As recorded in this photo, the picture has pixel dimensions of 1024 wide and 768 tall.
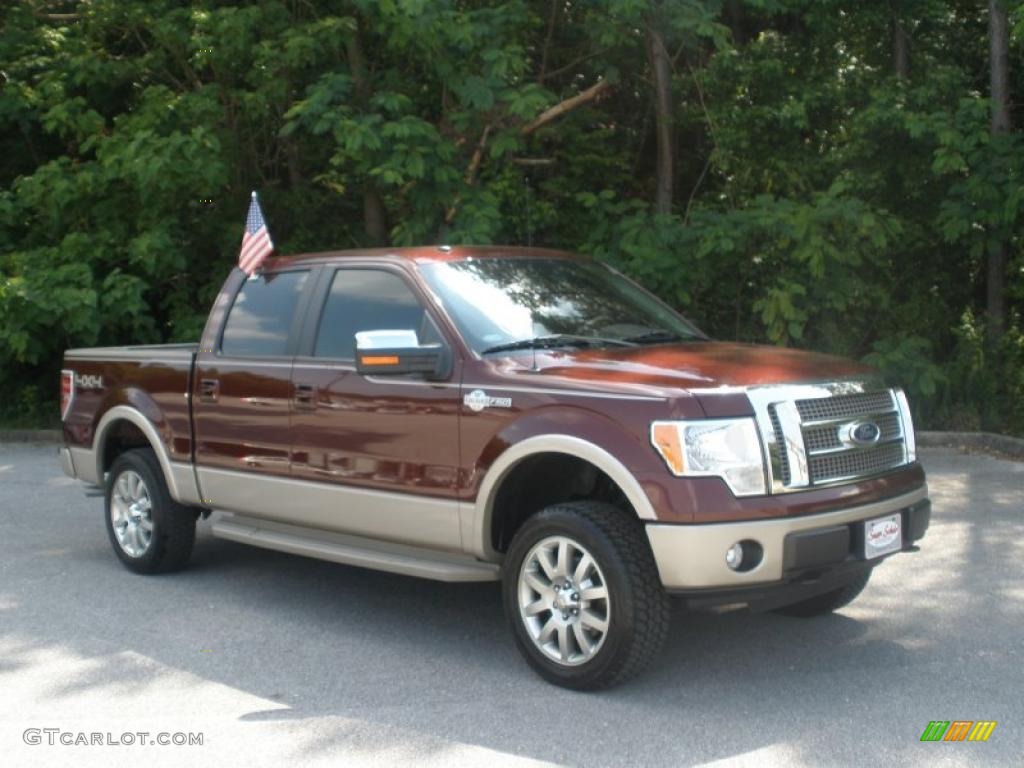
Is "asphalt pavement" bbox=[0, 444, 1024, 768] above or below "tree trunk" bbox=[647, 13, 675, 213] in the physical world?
below

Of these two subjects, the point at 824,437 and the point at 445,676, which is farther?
the point at 445,676

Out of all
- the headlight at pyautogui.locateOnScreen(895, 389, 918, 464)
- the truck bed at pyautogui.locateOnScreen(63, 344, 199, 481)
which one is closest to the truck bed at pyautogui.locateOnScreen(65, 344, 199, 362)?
the truck bed at pyautogui.locateOnScreen(63, 344, 199, 481)

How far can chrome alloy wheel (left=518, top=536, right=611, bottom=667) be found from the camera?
551 centimetres

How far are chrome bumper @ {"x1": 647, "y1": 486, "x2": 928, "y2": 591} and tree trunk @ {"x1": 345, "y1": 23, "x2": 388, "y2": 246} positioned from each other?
9405 mm

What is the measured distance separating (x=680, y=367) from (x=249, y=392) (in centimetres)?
262

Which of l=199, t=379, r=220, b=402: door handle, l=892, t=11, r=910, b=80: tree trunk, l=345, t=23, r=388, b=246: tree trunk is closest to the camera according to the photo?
l=199, t=379, r=220, b=402: door handle

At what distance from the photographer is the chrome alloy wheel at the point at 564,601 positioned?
5.51 metres

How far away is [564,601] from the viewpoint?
5.58 meters

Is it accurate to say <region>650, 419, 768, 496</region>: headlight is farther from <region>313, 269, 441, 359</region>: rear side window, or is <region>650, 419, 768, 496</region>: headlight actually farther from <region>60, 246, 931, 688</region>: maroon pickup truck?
<region>313, 269, 441, 359</region>: rear side window

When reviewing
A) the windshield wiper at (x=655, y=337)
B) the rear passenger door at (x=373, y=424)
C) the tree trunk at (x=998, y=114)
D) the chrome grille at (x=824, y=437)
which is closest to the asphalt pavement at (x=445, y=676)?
the rear passenger door at (x=373, y=424)

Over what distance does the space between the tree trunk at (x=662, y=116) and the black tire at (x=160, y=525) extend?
7.85 m

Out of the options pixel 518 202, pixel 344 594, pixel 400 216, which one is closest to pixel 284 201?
pixel 400 216
